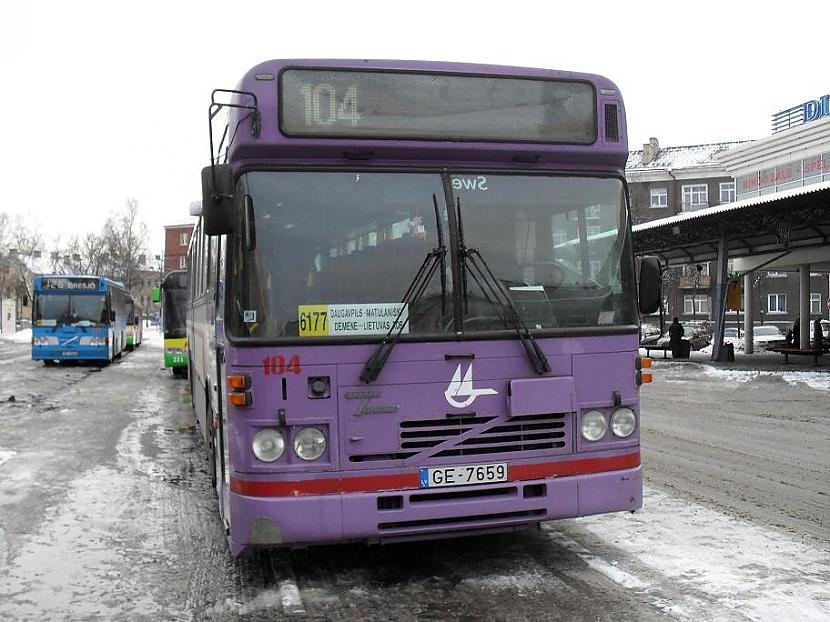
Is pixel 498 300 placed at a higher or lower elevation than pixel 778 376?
higher

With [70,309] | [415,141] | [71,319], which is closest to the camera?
[415,141]

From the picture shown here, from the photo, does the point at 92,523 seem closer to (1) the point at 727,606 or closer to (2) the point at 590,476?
(2) the point at 590,476

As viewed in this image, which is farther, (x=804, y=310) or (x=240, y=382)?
(x=804, y=310)

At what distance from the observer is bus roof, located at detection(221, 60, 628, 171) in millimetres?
4957

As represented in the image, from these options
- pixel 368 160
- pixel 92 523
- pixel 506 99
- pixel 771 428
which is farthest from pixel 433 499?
pixel 771 428

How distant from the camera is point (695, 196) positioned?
67.0 meters

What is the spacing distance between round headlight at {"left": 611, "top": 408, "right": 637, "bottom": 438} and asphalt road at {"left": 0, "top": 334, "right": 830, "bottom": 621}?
884mm

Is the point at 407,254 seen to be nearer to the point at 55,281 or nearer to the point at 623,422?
the point at 623,422

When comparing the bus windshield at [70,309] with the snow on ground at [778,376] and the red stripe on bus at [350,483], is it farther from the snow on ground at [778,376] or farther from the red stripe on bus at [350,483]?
the red stripe on bus at [350,483]

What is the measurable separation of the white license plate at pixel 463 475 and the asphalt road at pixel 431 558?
68 cm

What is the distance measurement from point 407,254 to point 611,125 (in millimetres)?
1693

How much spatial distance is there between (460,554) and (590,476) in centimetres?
122

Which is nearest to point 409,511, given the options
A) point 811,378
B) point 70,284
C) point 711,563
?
point 711,563

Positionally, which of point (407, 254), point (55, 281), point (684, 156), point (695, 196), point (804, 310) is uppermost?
point (684, 156)
